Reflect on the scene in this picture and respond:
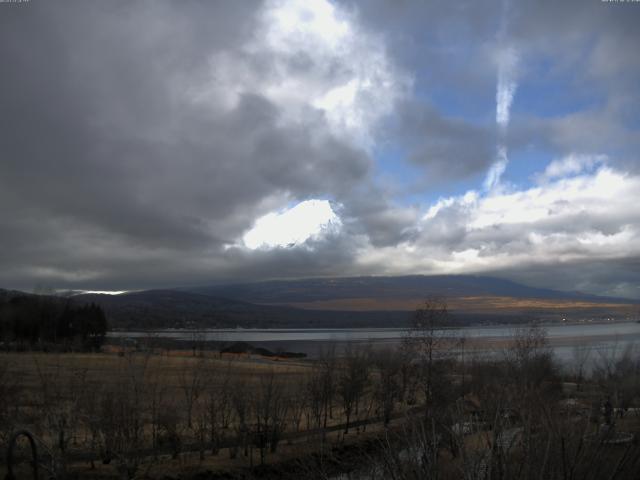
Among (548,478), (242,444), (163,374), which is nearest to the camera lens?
(548,478)

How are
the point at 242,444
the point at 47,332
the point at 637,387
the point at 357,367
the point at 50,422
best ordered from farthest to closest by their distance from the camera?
the point at 47,332
the point at 357,367
the point at 637,387
the point at 242,444
the point at 50,422

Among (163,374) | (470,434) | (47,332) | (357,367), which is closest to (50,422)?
(470,434)

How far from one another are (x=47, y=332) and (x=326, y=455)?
10364 cm

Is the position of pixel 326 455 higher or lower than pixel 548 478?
lower

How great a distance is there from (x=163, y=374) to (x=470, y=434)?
6498 centimetres

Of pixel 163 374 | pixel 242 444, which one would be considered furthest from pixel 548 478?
pixel 163 374

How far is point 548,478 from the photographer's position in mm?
9648

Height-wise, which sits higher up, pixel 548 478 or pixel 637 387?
pixel 548 478

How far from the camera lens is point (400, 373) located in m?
61.9

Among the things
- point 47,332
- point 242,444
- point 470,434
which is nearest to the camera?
point 470,434

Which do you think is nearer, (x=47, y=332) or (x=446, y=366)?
(x=446, y=366)

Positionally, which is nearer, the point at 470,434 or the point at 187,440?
the point at 470,434

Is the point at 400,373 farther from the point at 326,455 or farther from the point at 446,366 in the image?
the point at 326,455

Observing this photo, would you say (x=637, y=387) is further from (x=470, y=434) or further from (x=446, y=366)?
(x=470, y=434)
